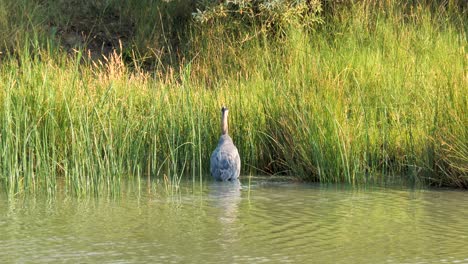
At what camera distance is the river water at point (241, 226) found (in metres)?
5.53

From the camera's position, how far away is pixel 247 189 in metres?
Answer: 8.18

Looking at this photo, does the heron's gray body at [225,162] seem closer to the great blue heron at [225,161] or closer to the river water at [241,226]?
the great blue heron at [225,161]

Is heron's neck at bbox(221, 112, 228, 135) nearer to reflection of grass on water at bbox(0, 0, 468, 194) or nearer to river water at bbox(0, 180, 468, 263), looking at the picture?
reflection of grass on water at bbox(0, 0, 468, 194)

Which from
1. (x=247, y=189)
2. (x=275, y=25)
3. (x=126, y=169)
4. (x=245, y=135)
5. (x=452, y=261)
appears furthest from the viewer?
(x=275, y=25)

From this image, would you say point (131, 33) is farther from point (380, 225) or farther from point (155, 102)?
point (380, 225)

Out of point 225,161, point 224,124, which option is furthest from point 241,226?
point 224,124

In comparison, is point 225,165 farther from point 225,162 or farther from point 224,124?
point 224,124

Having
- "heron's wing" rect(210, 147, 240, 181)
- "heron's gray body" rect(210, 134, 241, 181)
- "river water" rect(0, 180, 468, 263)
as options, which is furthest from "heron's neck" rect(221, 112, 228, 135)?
"river water" rect(0, 180, 468, 263)

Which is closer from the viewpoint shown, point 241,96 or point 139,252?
point 139,252

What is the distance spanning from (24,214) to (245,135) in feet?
10.7

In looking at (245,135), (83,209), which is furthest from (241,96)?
(83,209)

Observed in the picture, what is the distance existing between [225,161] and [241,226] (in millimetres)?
2113

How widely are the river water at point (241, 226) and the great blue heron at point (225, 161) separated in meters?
0.27

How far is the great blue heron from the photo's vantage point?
8.51 meters
